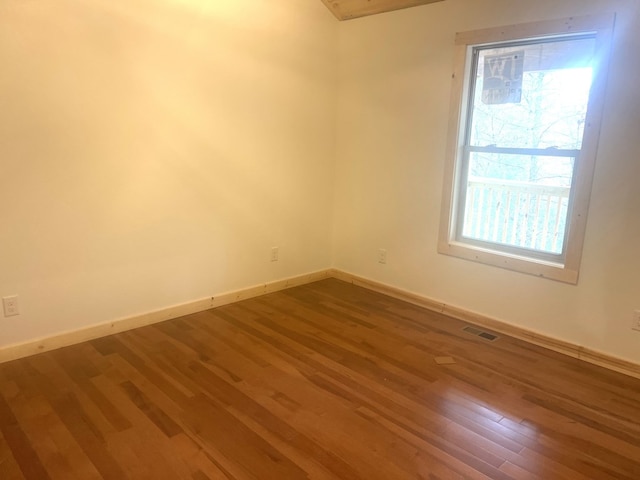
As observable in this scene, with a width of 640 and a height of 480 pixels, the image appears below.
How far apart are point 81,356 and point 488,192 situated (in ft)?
9.57

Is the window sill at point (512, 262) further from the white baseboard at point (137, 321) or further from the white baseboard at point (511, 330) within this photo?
the white baseboard at point (137, 321)

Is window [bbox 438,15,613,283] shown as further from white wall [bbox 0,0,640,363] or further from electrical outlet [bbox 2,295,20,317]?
electrical outlet [bbox 2,295,20,317]

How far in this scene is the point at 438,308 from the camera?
359 centimetres

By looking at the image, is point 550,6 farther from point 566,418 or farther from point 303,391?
point 303,391

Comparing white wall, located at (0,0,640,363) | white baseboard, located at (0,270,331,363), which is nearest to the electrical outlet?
white wall, located at (0,0,640,363)

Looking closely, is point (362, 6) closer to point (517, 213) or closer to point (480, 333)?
point (517, 213)

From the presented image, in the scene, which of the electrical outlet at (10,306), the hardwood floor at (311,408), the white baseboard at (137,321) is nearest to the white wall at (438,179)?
the hardwood floor at (311,408)

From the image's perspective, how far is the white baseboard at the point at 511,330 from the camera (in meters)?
2.76

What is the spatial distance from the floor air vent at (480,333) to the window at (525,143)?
1.62 ft

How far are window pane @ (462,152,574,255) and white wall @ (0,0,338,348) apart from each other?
1.42m

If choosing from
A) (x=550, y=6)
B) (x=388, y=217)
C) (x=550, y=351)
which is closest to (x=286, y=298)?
(x=388, y=217)

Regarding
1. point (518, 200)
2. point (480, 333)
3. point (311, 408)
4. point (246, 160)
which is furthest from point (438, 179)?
point (311, 408)

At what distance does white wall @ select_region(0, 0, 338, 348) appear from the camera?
99.9 inches

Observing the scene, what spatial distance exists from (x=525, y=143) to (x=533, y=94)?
31cm
